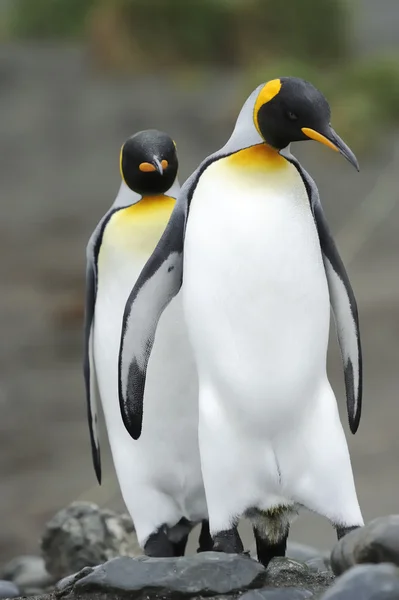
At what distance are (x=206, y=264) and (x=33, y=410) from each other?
5932mm

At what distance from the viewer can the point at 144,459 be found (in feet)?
11.2

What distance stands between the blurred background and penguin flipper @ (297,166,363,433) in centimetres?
256

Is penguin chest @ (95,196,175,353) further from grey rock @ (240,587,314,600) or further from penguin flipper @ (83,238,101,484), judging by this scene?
grey rock @ (240,587,314,600)

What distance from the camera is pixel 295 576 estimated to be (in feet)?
9.32

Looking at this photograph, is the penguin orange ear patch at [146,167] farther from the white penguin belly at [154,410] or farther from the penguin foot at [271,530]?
the penguin foot at [271,530]

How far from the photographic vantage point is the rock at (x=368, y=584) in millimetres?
2262

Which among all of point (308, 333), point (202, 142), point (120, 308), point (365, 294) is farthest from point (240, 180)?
point (202, 142)

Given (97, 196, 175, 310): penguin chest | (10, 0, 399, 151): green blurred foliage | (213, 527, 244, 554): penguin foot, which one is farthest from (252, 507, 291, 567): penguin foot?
(10, 0, 399, 151): green blurred foliage

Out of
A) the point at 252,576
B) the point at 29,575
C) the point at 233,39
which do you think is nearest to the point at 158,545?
the point at 252,576

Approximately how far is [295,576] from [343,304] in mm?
748

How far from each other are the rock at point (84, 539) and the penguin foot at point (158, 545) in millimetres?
603

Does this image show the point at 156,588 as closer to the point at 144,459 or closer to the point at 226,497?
the point at 226,497

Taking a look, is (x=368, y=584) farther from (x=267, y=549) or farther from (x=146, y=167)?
(x=146, y=167)

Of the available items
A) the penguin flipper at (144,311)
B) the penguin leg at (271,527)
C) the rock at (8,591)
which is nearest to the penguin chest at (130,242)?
the penguin flipper at (144,311)
